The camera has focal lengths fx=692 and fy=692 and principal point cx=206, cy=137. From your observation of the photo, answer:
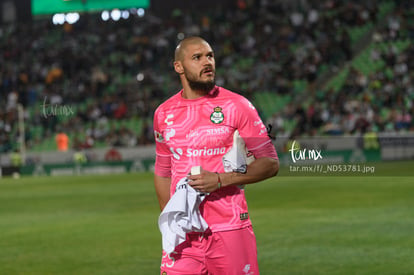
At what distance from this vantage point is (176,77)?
37.4m

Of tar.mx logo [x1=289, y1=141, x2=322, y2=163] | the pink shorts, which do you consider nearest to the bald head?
the pink shorts

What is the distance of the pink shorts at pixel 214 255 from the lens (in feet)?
14.8

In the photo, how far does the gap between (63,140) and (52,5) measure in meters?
6.68

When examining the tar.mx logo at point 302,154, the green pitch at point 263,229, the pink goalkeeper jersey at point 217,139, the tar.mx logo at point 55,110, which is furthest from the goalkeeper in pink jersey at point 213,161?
the tar.mx logo at point 55,110

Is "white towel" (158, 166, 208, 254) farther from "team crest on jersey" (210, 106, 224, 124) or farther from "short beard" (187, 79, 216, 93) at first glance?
"short beard" (187, 79, 216, 93)

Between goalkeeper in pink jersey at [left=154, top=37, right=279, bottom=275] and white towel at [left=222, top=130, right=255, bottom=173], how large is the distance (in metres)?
0.02

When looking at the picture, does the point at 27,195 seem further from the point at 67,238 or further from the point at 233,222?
the point at 233,222

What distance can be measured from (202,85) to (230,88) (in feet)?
101

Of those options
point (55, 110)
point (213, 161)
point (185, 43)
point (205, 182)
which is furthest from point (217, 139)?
point (55, 110)

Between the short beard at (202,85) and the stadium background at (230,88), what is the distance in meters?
4.64

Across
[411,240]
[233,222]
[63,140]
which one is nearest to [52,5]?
[63,140]

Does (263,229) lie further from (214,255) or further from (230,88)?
(230,88)

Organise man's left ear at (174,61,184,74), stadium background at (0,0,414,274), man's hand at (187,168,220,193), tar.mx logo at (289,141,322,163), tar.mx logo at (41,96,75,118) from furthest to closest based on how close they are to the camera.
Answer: tar.mx logo at (41,96,75,118), stadium background at (0,0,414,274), tar.mx logo at (289,141,322,163), man's left ear at (174,61,184,74), man's hand at (187,168,220,193)

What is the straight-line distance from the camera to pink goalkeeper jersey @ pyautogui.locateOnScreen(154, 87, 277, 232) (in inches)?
180
